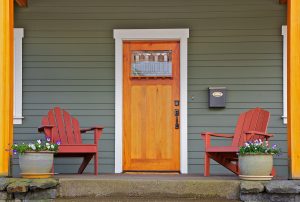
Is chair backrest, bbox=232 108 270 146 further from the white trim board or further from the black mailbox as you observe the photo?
the white trim board

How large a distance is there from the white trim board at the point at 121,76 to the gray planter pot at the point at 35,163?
2.21 meters

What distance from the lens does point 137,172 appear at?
8.44 m

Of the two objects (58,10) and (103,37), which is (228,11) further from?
(58,10)

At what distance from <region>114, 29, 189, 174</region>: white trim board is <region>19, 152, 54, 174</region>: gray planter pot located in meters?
2.21

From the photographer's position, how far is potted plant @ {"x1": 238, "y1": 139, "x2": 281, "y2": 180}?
6.12m

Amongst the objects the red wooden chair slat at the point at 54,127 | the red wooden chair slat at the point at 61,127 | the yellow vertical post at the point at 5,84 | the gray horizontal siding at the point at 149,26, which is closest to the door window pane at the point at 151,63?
the gray horizontal siding at the point at 149,26

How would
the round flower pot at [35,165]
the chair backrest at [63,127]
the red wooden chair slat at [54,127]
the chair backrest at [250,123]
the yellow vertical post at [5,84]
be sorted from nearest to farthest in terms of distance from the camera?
the round flower pot at [35,165]
the yellow vertical post at [5,84]
the chair backrest at [250,123]
the red wooden chair slat at [54,127]
the chair backrest at [63,127]

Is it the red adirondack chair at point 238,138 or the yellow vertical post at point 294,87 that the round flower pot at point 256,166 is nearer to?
the yellow vertical post at point 294,87

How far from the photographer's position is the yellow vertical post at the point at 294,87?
633cm

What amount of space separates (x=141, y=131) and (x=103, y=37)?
1.29 metres

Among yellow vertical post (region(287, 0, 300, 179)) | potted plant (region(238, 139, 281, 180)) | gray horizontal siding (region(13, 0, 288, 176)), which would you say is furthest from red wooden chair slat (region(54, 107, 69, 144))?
yellow vertical post (region(287, 0, 300, 179))

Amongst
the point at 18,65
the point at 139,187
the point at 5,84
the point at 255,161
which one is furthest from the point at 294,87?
the point at 18,65

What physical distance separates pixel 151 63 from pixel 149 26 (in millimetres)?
470

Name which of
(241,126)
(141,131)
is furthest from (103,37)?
(241,126)
